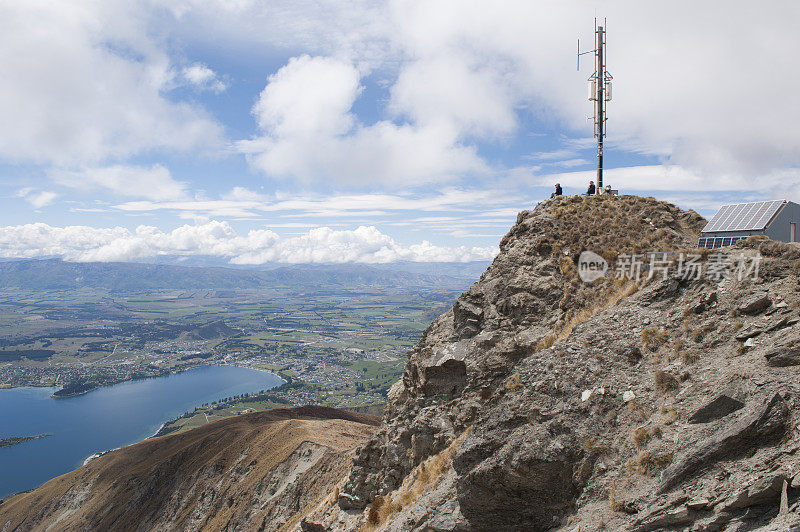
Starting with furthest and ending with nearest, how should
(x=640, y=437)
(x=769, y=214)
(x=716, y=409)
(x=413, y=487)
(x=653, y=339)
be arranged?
(x=413, y=487) → (x=769, y=214) → (x=653, y=339) → (x=640, y=437) → (x=716, y=409)

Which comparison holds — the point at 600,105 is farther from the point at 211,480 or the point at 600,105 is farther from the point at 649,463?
the point at 211,480

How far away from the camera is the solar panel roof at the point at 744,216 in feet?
60.1

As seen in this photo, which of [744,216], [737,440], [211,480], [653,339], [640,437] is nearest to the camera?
[737,440]

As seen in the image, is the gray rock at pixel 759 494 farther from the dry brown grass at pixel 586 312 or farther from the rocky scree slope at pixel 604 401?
the dry brown grass at pixel 586 312

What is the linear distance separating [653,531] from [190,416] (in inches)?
7642

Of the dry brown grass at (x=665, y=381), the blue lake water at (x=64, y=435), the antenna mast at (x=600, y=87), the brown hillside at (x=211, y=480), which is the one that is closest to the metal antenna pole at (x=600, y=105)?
the antenna mast at (x=600, y=87)

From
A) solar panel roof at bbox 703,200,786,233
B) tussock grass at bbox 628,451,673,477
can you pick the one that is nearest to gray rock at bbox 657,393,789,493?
tussock grass at bbox 628,451,673,477

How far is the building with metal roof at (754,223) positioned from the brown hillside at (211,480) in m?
34.3

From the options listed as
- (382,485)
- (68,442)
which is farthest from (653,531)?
(68,442)

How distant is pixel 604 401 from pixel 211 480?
5440 centimetres

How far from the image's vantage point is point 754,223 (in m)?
18.4

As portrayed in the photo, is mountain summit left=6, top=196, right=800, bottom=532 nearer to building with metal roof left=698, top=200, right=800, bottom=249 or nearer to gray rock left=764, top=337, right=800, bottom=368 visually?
gray rock left=764, top=337, right=800, bottom=368

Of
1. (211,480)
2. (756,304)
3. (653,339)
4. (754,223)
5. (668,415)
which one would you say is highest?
(754,223)

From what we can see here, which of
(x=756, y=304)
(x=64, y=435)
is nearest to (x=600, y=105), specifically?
(x=756, y=304)
